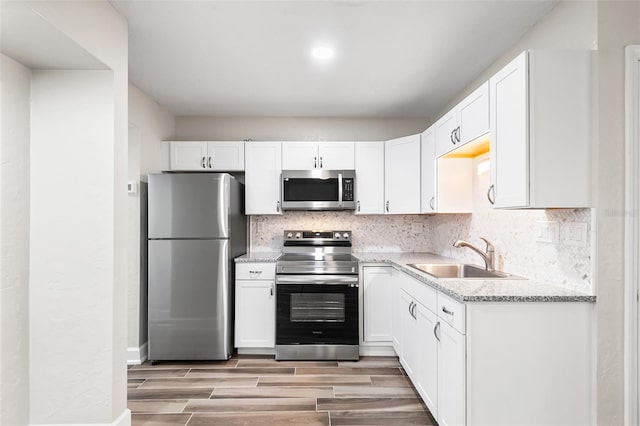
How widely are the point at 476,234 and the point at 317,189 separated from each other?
1.58m

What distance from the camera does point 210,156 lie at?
12.9 feet

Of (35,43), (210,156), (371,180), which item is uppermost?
(35,43)

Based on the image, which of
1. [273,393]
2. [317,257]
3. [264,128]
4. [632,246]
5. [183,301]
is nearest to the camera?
[632,246]

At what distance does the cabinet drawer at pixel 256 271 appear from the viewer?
3.50 metres

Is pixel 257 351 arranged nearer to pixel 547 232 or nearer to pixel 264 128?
pixel 264 128

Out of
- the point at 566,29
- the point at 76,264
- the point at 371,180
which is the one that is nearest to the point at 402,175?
the point at 371,180

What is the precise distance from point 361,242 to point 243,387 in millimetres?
1976

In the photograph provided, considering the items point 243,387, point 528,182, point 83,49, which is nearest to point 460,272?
point 528,182

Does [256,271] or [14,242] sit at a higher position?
[14,242]

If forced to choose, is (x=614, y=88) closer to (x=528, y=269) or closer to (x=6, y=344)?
(x=528, y=269)

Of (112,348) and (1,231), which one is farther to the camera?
(112,348)

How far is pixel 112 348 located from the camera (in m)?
2.07

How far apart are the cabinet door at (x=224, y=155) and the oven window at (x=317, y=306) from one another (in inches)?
59.7

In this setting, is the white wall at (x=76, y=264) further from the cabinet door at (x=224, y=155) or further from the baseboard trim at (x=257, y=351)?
the cabinet door at (x=224, y=155)
